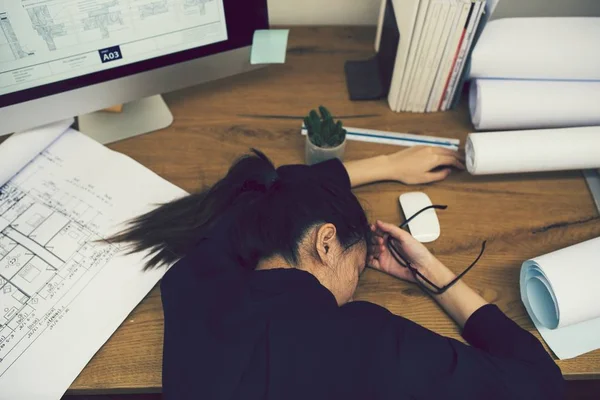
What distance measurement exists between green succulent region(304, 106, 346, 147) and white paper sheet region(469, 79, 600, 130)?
10.3 inches

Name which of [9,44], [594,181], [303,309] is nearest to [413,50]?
[594,181]

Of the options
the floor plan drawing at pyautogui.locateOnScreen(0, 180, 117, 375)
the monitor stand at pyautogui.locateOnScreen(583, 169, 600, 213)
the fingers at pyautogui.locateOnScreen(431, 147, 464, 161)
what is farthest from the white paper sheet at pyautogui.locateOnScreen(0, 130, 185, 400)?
the monitor stand at pyautogui.locateOnScreen(583, 169, 600, 213)

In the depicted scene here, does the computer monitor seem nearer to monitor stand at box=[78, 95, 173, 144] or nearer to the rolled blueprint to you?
monitor stand at box=[78, 95, 173, 144]

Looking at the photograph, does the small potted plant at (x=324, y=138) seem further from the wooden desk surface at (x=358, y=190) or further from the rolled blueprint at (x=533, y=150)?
the rolled blueprint at (x=533, y=150)

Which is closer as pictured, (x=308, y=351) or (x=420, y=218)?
(x=308, y=351)

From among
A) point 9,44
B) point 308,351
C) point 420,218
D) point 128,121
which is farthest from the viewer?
point 128,121

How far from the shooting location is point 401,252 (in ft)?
2.62

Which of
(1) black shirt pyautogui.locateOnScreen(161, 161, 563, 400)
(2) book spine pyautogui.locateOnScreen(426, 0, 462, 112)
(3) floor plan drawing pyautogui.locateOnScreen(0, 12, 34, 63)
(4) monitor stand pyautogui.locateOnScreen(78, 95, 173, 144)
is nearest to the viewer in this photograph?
(1) black shirt pyautogui.locateOnScreen(161, 161, 563, 400)

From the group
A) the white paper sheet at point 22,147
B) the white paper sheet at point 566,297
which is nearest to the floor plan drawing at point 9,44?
the white paper sheet at point 22,147

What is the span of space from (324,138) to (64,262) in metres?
0.45

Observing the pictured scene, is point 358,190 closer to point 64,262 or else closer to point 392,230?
point 392,230

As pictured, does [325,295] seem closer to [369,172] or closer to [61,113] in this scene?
[369,172]

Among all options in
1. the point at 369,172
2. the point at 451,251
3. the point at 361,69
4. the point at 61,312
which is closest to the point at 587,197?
the point at 451,251

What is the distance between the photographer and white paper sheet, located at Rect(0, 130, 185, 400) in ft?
2.25
